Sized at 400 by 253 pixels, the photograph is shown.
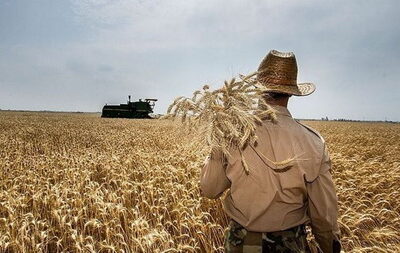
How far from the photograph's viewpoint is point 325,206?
2283 mm

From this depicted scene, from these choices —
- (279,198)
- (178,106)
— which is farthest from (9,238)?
(279,198)

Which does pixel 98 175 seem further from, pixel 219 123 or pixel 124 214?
pixel 219 123

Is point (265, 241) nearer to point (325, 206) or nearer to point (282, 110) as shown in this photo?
point (325, 206)

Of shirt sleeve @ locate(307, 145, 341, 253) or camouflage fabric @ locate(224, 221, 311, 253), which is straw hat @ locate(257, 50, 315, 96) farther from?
camouflage fabric @ locate(224, 221, 311, 253)

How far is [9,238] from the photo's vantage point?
4199 mm

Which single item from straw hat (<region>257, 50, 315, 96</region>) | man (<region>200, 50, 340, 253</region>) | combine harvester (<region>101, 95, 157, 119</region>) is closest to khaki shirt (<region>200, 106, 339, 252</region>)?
man (<region>200, 50, 340, 253</region>)

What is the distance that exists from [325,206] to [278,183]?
37 centimetres

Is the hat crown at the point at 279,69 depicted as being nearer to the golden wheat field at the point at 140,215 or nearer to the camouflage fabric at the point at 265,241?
the golden wheat field at the point at 140,215

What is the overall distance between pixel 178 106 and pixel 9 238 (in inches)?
129

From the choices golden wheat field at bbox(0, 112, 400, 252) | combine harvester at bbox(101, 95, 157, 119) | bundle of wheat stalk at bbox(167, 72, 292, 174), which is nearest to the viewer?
bundle of wheat stalk at bbox(167, 72, 292, 174)

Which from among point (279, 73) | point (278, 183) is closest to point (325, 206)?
point (278, 183)

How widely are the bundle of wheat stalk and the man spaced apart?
0.32 feet

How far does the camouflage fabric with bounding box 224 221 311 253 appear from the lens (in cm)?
229

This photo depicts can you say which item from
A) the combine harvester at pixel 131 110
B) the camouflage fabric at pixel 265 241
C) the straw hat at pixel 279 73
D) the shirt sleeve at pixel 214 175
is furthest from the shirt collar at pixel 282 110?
the combine harvester at pixel 131 110
